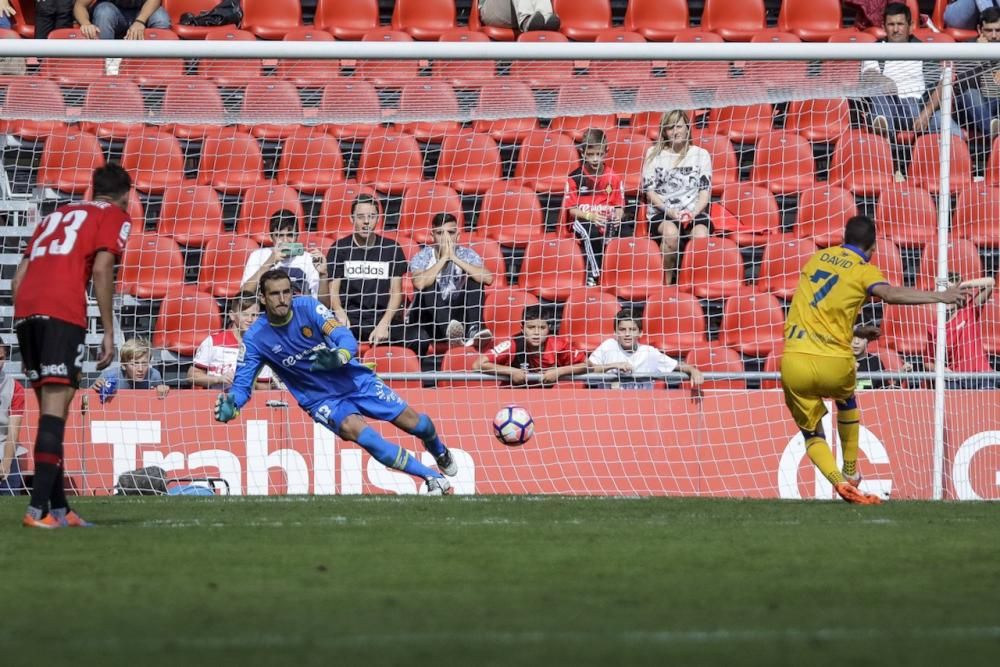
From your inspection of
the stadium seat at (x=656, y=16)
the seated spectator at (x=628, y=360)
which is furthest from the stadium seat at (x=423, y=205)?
the stadium seat at (x=656, y=16)

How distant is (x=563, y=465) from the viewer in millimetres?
10742

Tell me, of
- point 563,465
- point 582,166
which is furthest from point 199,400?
point 582,166

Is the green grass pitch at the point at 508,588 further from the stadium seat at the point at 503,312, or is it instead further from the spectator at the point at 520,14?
the spectator at the point at 520,14

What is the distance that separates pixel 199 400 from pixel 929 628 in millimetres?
7523

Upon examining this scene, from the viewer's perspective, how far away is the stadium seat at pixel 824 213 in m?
11.7

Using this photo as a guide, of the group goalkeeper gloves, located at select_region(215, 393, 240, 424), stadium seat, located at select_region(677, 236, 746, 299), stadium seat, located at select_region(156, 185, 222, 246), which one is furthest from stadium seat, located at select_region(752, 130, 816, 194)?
goalkeeper gloves, located at select_region(215, 393, 240, 424)

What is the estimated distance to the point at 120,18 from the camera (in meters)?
14.2

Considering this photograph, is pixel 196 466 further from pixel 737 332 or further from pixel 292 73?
pixel 737 332

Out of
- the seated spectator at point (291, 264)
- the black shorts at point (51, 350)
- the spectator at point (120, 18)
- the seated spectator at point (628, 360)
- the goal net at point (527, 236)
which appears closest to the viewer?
the black shorts at point (51, 350)

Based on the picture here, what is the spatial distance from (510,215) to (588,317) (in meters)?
1.18

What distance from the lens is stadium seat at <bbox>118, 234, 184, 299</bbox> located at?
11750mm

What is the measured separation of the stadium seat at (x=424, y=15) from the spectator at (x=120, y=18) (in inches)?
97.2

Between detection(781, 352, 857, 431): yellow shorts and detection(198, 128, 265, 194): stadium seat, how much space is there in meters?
5.49

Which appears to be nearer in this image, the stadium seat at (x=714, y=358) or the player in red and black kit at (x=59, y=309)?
the player in red and black kit at (x=59, y=309)
